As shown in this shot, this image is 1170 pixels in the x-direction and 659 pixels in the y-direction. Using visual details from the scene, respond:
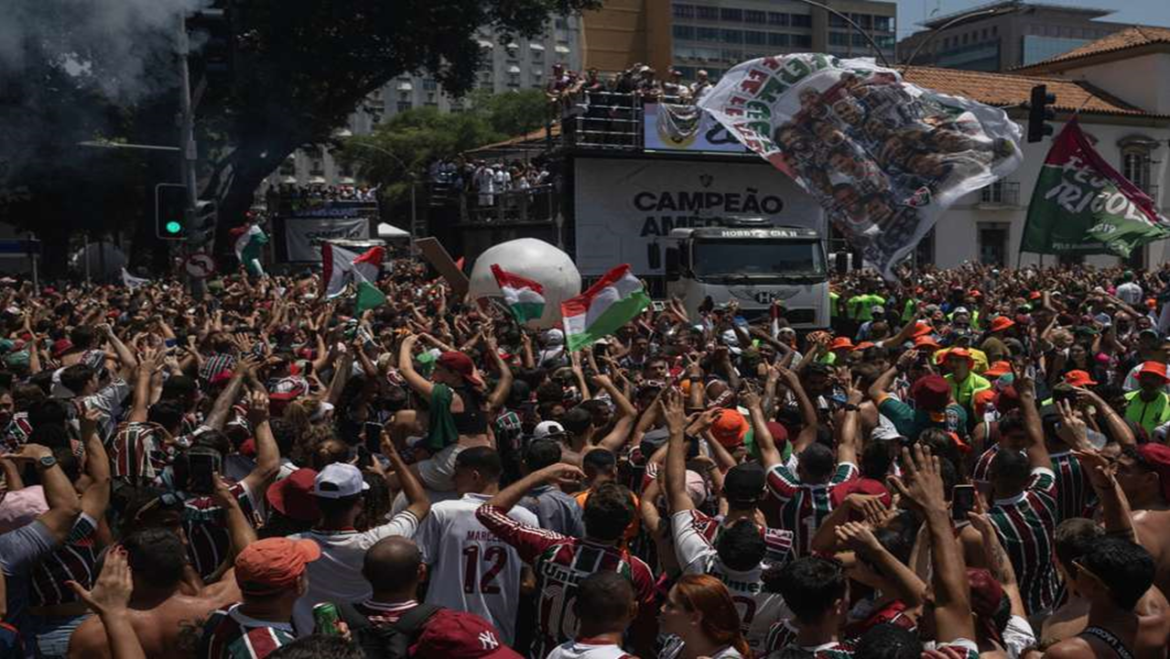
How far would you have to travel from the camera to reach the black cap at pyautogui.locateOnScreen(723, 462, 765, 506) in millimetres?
4789

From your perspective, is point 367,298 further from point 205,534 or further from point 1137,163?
point 1137,163

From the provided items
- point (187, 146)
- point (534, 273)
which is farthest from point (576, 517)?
point (187, 146)


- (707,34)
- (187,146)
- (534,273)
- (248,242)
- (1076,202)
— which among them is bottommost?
(534,273)

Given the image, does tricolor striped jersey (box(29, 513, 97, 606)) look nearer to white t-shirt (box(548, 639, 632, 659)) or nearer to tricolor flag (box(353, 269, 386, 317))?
white t-shirt (box(548, 639, 632, 659))

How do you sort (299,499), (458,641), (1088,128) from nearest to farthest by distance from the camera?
(458,641) < (299,499) < (1088,128)

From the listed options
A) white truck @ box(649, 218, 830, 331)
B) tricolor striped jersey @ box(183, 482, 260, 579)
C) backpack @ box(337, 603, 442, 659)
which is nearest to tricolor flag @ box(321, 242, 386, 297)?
white truck @ box(649, 218, 830, 331)

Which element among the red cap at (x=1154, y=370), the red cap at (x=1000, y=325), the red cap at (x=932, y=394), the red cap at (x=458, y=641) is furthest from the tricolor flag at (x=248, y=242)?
the red cap at (x=458, y=641)

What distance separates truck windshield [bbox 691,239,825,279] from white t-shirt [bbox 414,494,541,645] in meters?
13.5

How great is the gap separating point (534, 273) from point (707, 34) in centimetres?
11202

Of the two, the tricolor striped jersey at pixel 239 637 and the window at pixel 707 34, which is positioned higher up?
the window at pixel 707 34

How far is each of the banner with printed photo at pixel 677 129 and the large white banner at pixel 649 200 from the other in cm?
44

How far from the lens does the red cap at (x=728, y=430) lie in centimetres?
646

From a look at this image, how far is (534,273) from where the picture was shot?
620 inches

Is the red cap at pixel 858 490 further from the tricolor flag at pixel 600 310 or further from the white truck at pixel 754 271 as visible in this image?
the white truck at pixel 754 271
